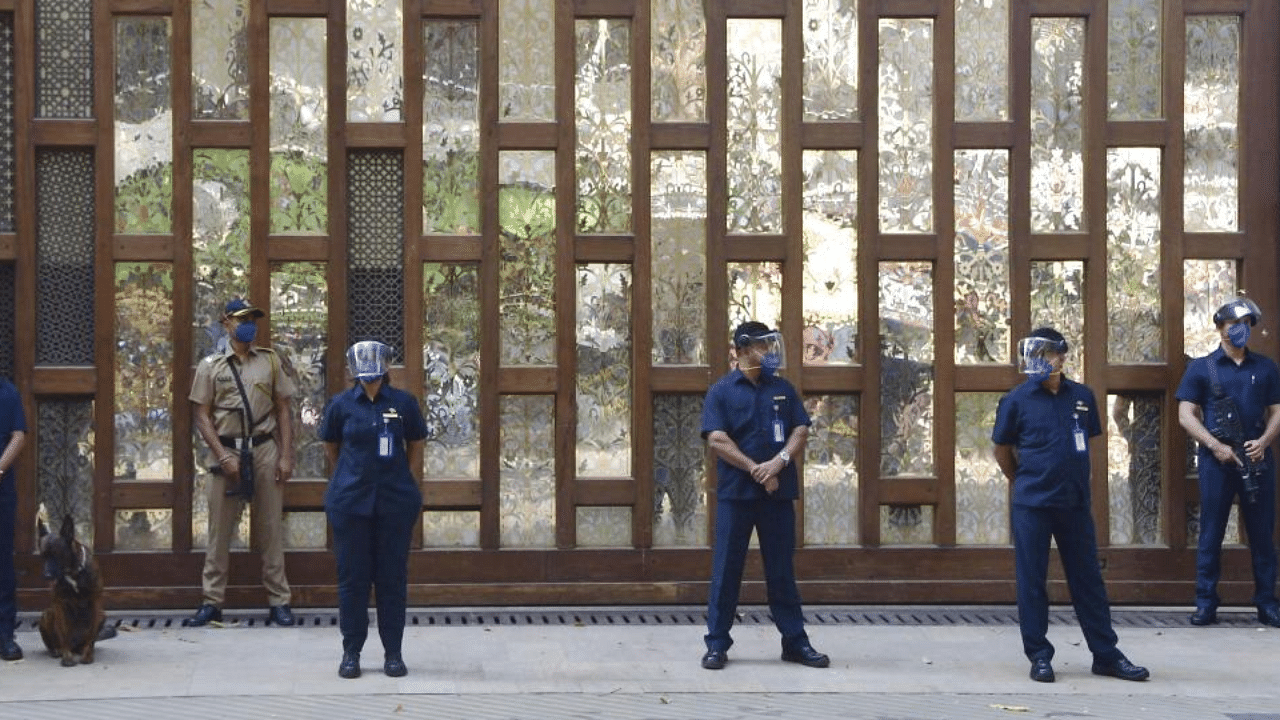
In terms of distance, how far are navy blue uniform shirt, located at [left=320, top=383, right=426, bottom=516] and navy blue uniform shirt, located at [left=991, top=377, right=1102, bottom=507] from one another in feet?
10.4

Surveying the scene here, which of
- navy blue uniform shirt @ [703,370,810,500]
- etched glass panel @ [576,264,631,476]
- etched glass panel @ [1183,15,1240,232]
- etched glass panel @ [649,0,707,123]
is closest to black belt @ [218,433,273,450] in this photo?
etched glass panel @ [576,264,631,476]

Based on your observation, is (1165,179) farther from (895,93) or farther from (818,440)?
(818,440)

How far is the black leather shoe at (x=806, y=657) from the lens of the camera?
1202cm

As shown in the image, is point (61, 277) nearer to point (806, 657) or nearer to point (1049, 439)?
point (806, 657)

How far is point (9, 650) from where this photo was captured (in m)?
12.0

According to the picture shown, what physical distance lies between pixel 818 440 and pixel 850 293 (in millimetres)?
929

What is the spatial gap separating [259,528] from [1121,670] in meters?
5.05

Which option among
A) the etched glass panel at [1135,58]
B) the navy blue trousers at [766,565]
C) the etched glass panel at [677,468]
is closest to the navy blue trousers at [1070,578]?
the navy blue trousers at [766,565]

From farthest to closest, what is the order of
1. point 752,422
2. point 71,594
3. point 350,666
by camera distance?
1. point 752,422
2. point 71,594
3. point 350,666

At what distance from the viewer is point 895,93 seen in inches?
547

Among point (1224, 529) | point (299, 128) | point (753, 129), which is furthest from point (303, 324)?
point (1224, 529)

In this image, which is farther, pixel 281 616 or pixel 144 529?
pixel 144 529

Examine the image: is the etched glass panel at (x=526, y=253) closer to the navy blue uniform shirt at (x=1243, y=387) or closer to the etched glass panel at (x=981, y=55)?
the etched glass panel at (x=981, y=55)

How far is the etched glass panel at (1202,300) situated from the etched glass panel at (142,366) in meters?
6.25
